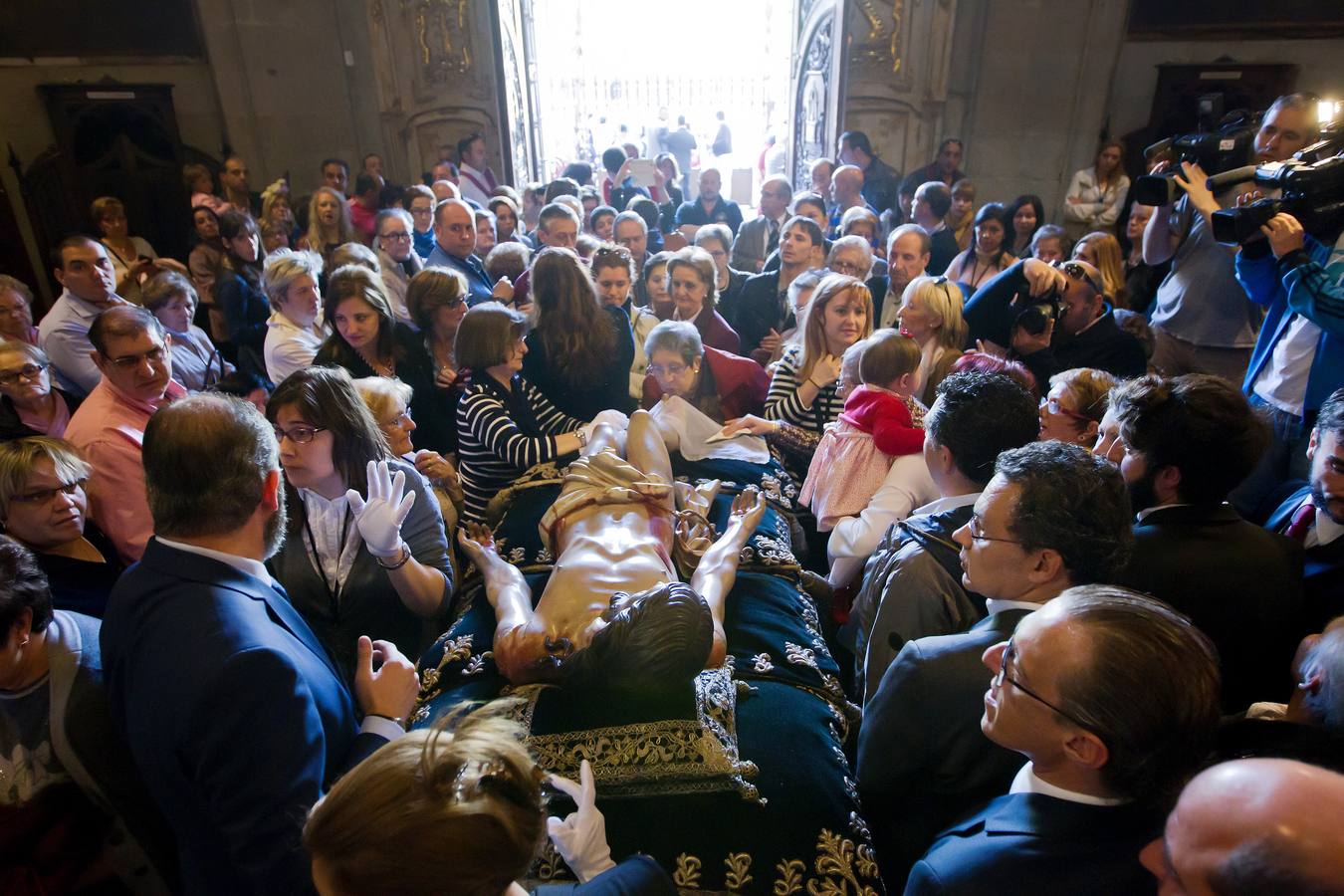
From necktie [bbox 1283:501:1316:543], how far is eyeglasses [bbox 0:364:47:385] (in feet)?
13.6

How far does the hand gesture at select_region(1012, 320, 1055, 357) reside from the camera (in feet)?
10.5

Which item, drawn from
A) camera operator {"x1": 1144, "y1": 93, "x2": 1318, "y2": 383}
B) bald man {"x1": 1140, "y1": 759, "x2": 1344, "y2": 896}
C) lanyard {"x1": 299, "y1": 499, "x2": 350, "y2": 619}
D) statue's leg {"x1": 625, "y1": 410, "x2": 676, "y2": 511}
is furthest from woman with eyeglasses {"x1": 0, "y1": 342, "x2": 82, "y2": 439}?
camera operator {"x1": 1144, "y1": 93, "x2": 1318, "y2": 383}

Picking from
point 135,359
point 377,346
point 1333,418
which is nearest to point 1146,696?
point 1333,418

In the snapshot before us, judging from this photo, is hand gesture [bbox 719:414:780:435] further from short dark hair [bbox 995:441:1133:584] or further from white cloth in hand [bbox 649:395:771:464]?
short dark hair [bbox 995:441:1133:584]

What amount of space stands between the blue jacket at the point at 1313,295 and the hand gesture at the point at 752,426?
1960 mm

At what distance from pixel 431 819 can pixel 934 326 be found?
299 centimetres

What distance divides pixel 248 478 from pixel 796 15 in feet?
34.9

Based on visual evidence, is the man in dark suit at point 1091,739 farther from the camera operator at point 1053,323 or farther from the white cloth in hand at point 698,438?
the camera operator at point 1053,323

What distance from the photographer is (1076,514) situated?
59.1 inches

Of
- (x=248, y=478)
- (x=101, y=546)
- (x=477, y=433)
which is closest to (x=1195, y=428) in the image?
(x=248, y=478)

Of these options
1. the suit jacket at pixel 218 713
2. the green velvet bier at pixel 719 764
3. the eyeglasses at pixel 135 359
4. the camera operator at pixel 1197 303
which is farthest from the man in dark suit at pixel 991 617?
the camera operator at pixel 1197 303

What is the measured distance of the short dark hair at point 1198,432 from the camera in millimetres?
1722

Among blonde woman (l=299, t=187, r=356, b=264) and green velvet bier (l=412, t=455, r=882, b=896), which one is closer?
green velvet bier (l=412, t=455, r=882, b=896)

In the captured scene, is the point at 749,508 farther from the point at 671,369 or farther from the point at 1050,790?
the point at 1050,790
